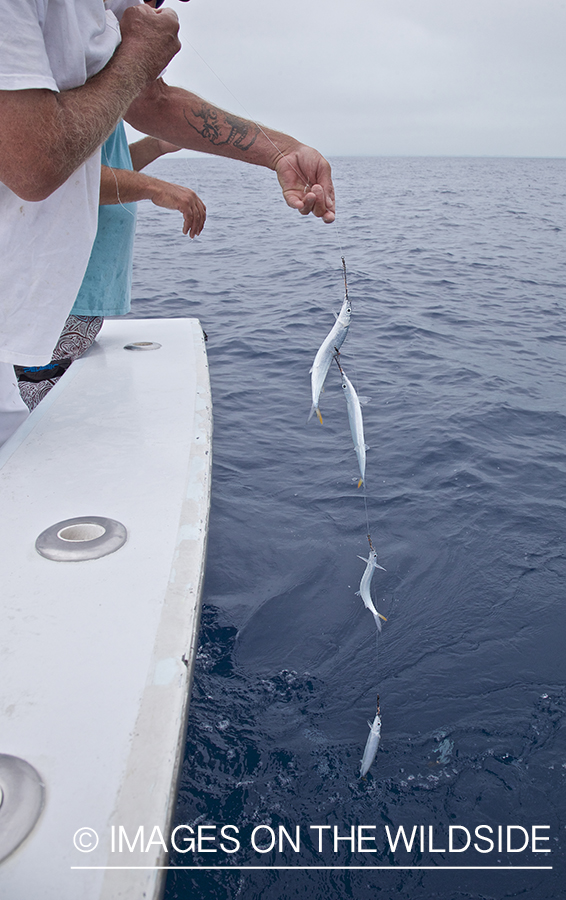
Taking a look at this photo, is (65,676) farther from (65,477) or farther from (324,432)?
(324,432)

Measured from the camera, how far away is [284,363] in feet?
23.3

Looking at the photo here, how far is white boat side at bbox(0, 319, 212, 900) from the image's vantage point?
1097 mm

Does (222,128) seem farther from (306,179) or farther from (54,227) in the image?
(54,227)

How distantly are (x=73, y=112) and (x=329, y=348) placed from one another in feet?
3.90

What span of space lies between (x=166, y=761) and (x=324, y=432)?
4208mm

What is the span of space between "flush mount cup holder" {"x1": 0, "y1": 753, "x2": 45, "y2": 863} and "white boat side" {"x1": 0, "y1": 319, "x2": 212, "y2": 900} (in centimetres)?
2

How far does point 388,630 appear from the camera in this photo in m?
3.10

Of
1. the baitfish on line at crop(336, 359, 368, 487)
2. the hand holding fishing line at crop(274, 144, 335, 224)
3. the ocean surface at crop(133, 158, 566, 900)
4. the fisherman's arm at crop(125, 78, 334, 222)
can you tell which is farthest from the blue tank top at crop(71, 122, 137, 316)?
the baitfish on line at crop(336, 359, 368, 487)

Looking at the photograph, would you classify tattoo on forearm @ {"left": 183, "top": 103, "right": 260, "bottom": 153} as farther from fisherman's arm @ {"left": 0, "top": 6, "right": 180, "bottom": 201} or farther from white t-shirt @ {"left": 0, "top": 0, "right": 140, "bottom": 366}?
fisherman's arm @ {"left": 0, "top": 6, "right": 180, "bottom": 201}

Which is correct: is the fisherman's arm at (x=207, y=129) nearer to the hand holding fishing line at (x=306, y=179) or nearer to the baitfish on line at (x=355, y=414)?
the hand holding fishing line at (x=306, y=179)

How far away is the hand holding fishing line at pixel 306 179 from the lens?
221 centimetres

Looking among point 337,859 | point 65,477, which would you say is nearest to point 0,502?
point 65,477

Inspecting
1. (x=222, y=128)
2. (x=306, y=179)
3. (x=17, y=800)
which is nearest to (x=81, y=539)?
(x=17, y=800)

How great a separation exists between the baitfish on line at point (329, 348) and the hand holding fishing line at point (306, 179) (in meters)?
0.37
